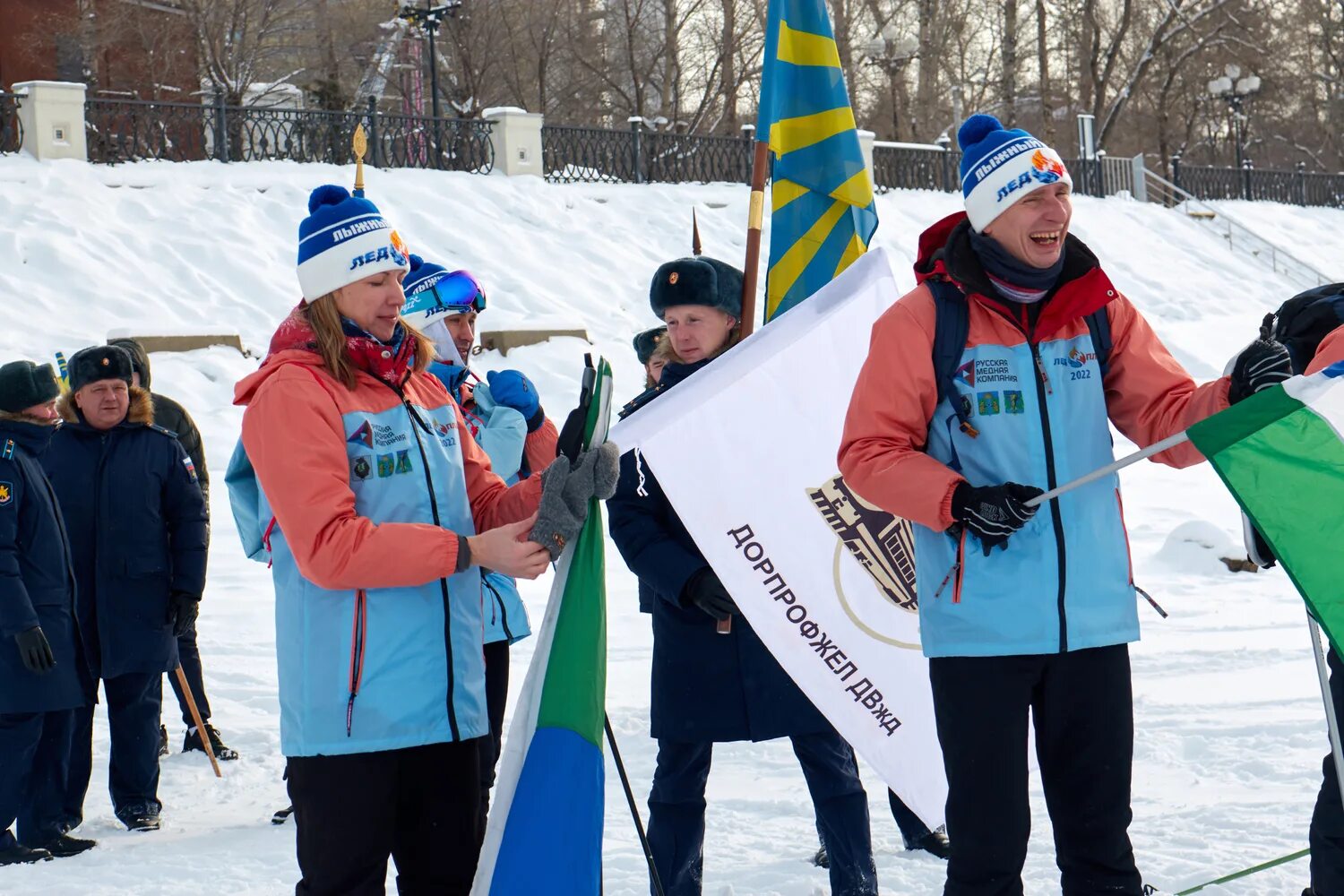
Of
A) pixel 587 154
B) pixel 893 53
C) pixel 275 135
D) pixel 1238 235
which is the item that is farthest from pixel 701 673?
pixel 893 53

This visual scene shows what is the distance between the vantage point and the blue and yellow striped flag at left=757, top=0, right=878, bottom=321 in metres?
4.95

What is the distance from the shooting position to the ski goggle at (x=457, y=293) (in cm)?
460

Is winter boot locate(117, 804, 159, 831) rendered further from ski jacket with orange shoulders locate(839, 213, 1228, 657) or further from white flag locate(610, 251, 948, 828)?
ski jacket with orange shoulders locate(839, 213, 1228, 657)

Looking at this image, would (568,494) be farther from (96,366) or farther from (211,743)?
(211,743)

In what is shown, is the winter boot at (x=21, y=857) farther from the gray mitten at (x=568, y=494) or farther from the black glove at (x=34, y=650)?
the gray mitten at (x=568, y=494)

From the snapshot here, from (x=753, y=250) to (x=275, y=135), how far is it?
610 inches

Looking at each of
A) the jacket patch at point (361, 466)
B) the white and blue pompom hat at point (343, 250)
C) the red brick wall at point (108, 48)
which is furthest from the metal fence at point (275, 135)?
the jacket patch at point (361, 466)

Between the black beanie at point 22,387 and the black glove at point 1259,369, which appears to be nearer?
the black glove at point 1259,369

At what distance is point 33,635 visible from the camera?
5.05 metres

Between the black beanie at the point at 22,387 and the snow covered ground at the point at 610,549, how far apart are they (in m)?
1.56

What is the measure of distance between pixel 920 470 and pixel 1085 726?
0.63 m

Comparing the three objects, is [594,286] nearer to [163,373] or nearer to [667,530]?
[163,373]

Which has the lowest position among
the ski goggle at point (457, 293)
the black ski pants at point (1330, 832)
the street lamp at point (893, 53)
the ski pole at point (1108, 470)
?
the black ski pants at point (1330, 832)

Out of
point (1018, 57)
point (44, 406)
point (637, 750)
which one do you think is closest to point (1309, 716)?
point (637, 750)
